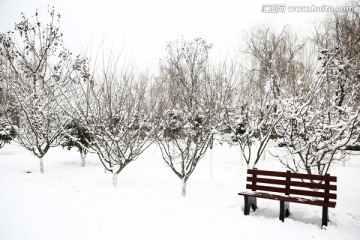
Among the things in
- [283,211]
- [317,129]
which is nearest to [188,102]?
[317,129]

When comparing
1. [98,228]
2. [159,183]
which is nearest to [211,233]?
[98,228]

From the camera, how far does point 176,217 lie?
5.66 m

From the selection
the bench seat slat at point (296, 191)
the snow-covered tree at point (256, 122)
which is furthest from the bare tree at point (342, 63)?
the bench seat slat at point (296, 191)

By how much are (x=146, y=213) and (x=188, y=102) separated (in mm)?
4082

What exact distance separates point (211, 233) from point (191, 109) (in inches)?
172

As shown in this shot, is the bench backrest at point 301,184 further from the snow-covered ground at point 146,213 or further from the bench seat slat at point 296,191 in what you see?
the snow-covered ground at point 146,213

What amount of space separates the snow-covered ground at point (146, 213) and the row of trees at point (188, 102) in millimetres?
920

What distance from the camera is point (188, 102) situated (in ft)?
29.1

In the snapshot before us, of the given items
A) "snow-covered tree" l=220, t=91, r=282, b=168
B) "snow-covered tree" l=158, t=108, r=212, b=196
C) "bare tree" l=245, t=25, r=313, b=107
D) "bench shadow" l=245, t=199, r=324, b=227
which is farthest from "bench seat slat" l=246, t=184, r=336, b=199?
"bare tree" l=245, t=25, r=313, b=107

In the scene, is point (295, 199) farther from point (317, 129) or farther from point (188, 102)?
point (188, 102)

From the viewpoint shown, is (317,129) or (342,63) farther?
(342,63)

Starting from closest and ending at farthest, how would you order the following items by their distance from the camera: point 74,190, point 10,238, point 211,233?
point 10,238
point 211,233
point 74,190

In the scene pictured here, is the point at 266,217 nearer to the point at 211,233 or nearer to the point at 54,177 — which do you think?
the point at 211,233

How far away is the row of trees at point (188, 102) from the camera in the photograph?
688 cm
